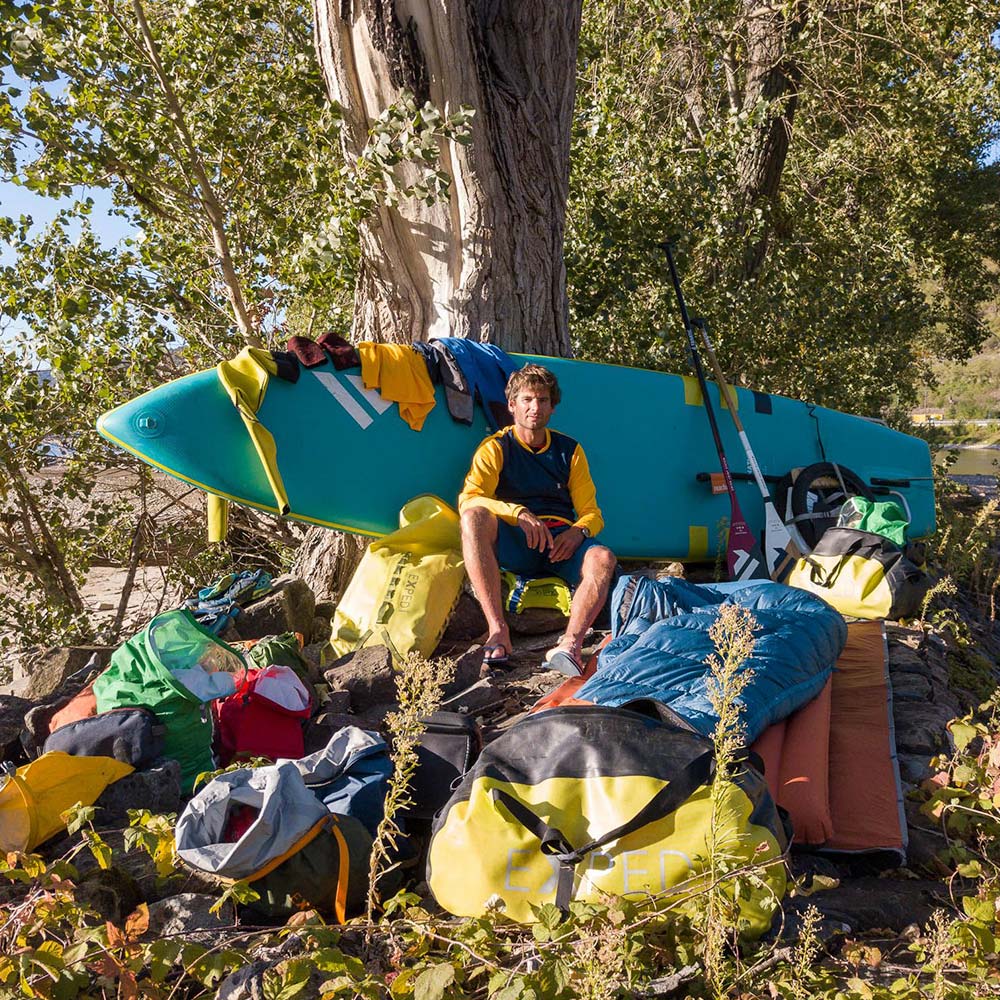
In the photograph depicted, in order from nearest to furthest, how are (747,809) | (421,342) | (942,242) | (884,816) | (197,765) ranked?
(747,809), (884,816), (197,765), (421,342), (942,242)

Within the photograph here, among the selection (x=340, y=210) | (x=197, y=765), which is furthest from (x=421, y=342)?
(x=197, y=765)

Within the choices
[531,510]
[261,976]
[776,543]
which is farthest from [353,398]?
[261,976]

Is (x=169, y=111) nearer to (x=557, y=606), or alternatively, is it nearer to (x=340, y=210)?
(x=340, y=210)

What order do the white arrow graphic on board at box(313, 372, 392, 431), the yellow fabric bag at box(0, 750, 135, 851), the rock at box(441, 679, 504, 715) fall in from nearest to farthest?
the yellow fabric bag at box(0, 750, 135, 851) → the rock at box(441, 679, 504, 715) → the white arrow graphic on board at box(313, 372, 392, 431)

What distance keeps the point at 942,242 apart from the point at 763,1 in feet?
18.1

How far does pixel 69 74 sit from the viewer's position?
4582 mm

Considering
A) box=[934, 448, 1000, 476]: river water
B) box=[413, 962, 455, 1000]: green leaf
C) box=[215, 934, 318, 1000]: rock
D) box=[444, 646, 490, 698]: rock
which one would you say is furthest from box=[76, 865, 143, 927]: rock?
box=[934, 448, 1000, 476]: river water

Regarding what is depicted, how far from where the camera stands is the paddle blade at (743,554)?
173 inches

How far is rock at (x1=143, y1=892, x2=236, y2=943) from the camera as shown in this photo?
5.71 ft

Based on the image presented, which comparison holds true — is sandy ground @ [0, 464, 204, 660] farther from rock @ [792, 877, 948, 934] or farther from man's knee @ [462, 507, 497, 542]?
rock @ [792, 877, 948, 934]

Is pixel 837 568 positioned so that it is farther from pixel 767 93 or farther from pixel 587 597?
pixel 767 93

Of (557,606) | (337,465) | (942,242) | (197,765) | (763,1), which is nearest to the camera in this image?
(197,765)

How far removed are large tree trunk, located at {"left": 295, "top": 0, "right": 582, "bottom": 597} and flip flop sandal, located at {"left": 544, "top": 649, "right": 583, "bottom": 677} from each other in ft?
5.48

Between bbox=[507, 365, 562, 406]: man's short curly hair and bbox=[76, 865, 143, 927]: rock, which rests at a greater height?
bbox=[507, 365, 562, 406]: man's short curly hair
